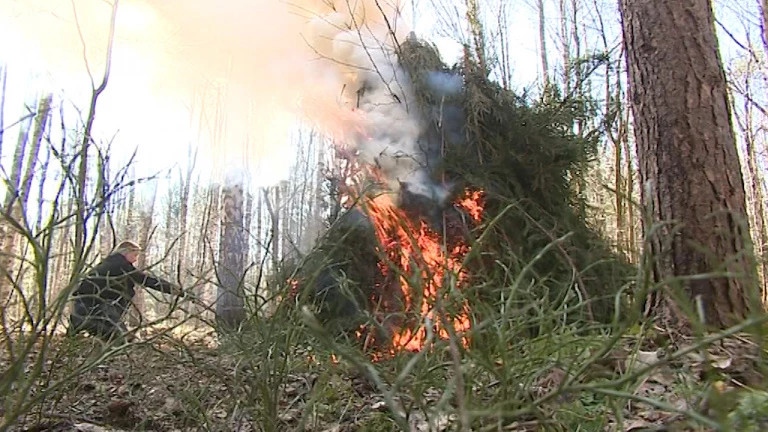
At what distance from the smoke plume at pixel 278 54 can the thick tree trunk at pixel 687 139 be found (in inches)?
92.6

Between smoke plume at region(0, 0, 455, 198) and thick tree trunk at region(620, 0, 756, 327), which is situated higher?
smoke plume at region(0, 0, 455, 198)

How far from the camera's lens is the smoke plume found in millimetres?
5723

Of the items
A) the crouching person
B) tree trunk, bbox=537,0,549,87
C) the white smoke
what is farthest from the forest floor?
tree trunk, bbox=537,0,549,87

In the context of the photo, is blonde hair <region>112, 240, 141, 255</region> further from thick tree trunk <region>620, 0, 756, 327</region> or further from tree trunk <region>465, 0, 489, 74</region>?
tree trunk <region>465, 0, 489, 74</region>

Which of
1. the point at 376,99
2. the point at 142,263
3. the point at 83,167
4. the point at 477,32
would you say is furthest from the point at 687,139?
the point at 142,263

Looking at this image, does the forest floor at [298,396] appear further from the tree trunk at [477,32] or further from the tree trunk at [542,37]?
the tree trunk at [542,37]

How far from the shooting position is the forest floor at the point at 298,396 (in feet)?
5.66

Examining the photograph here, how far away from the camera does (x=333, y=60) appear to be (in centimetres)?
637

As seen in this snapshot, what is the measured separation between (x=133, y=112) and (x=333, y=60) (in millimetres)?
7873

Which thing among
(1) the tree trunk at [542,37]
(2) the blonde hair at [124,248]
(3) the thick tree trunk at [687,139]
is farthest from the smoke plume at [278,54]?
(1) the tree trunk at [542,37]

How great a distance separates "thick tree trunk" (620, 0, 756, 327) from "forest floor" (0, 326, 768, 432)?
45 cm

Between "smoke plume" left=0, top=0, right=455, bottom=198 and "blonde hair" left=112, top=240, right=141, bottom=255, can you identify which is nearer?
"blonde hair" left=112, top=240, right=141, bottom=255

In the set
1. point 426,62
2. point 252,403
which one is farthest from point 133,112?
point 252,403

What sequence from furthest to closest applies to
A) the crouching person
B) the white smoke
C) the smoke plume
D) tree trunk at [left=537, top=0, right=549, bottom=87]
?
tree trunk at [left=537, top=0, right=549, bottom=87]
the smoke plume
the white smoke
the crouching person
